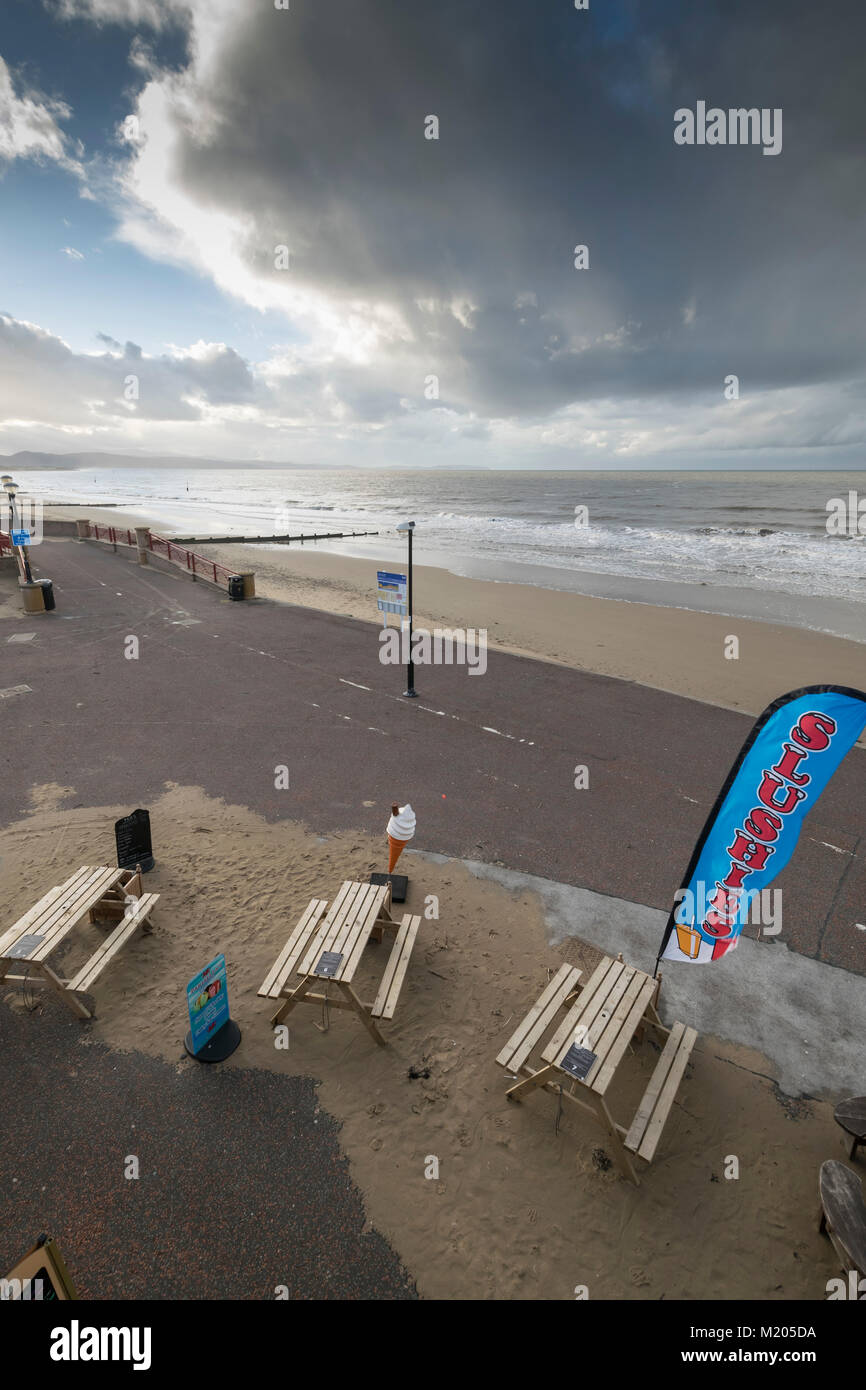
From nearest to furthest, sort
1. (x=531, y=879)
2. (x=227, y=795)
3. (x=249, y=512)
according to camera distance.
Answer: (x=531, y=879), (x=227, y=795), (x=249, y=512)

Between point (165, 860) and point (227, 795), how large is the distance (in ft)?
5.63

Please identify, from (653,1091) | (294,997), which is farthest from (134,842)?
(653,1091)

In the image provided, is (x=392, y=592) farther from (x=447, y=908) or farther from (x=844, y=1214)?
(x=844, y=1214)

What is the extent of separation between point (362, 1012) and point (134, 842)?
13.4ft

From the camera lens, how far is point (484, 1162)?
4645 mm

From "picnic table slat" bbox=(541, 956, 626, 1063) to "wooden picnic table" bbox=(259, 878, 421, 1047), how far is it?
1506mm

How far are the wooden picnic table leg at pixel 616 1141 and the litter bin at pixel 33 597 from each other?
21632 millimetres

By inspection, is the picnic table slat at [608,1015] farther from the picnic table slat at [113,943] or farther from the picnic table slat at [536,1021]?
the picnic table slat at [113,943]

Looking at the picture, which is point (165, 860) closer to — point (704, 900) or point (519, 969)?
point (519, 969)

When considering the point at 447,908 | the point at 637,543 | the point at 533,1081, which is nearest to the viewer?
the point at 533,1081

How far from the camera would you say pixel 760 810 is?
486 cm

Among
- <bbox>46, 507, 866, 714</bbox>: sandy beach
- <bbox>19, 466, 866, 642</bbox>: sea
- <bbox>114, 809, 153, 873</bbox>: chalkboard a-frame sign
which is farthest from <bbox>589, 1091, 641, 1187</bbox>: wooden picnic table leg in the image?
<bbox>19, 466, 866, 642</bbox>: sea

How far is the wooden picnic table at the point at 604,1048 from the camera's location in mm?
4543
